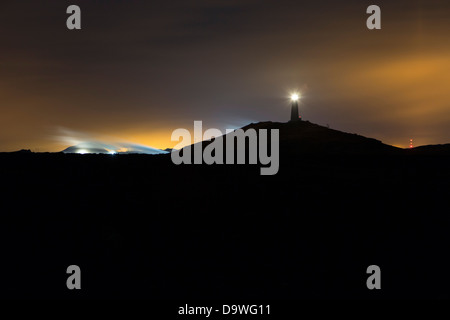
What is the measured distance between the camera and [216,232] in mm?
16703

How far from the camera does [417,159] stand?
3209cm

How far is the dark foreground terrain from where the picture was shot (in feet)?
42.9

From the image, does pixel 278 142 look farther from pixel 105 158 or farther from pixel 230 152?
pixel 105 158

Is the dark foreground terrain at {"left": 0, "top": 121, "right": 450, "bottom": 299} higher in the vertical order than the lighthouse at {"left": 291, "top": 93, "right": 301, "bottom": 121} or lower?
lower

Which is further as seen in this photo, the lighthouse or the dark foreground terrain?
the lighthouse

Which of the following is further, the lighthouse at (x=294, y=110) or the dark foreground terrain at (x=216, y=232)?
the lighthouse at (x=294, y=110)

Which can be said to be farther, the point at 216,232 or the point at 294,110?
the point at 294,110

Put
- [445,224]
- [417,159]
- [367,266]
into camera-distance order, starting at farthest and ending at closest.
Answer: [417,159] < [445,224] < [367,266]

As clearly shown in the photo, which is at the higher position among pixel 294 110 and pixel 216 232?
pixel 294 110

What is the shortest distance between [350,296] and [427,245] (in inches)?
196

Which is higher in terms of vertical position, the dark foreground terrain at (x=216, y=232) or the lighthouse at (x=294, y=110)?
the lighthouse at (x=294, y=110)

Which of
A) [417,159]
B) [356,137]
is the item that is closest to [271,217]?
[417,159]

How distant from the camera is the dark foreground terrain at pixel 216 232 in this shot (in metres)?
13.1
